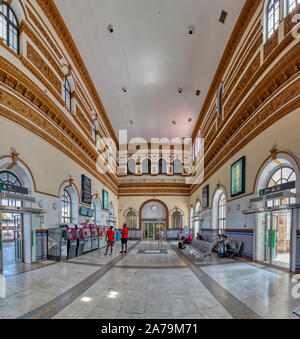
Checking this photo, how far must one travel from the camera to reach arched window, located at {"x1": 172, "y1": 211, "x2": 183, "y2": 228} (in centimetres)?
2406

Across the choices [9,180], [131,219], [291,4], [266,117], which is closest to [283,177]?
[266,117]

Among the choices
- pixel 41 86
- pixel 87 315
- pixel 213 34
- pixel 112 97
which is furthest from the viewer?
pixel 112 97

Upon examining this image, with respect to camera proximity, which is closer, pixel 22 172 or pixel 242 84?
pixel 22 172

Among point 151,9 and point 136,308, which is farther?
point 151,9

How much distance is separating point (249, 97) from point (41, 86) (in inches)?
318

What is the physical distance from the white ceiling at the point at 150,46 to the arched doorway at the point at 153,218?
12166 mm

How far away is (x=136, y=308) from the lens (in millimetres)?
3836

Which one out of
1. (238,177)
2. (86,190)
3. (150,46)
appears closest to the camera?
(238,177)

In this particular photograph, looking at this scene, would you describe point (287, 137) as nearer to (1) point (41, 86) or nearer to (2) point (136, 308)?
(2) point (136, 308)

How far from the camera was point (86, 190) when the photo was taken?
13250 mm

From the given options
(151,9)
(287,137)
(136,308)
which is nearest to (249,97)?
(287,137)

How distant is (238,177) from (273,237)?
2.96 m

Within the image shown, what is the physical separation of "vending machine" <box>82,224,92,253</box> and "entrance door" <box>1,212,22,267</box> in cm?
339

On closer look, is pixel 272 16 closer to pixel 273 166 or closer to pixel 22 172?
pixel 273 166
